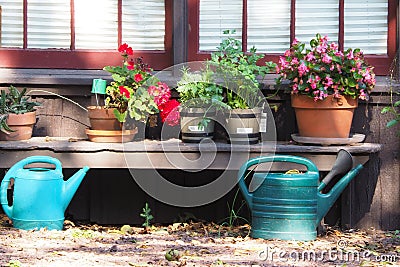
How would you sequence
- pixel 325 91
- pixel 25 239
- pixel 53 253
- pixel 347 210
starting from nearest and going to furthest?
pixel 53 253 < pixel 25 239 < pixel 325 91 < pixel 347 210

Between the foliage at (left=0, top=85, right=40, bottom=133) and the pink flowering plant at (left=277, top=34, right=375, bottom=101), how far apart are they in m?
1.64

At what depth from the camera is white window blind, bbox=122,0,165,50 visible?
17.8 feet

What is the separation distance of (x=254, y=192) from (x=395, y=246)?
2.91 feet

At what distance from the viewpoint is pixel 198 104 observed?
494cm

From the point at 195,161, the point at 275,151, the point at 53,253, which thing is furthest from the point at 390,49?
the point at 53,253

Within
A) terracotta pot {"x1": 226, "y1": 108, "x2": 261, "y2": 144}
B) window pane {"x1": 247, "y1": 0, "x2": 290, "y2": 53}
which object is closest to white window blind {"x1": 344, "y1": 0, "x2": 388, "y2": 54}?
window pane {"x1": 247, "y1": 0, "x2": 290, "y2": 53}

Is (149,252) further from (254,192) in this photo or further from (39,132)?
(39,132)

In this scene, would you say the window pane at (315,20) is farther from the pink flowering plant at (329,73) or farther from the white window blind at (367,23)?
the pink flowering plant at (329,73)

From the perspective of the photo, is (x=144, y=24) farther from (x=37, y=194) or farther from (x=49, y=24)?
(x=37, y=194)

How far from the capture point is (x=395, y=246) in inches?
185

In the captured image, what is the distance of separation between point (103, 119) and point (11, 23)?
104 cm

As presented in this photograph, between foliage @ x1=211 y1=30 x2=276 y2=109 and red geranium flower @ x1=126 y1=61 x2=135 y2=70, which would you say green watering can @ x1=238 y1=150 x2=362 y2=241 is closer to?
foliage @ x1=211 y1=30 x2=276 y2=109

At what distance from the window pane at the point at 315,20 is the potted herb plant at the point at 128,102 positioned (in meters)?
1.08

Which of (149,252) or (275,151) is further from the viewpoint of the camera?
(275,151)
